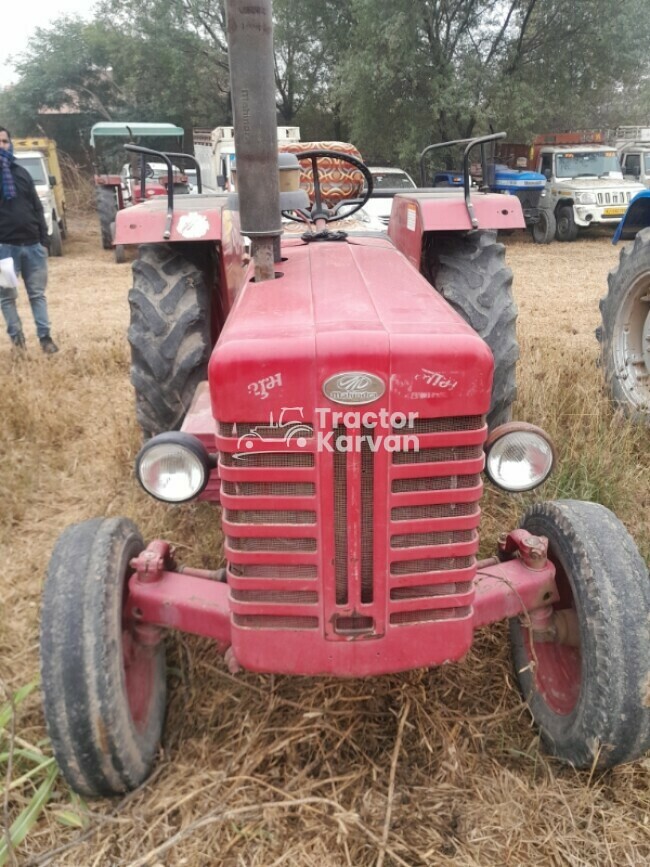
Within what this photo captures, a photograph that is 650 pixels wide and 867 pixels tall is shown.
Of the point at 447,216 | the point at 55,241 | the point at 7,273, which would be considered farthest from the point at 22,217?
the point at 55,241

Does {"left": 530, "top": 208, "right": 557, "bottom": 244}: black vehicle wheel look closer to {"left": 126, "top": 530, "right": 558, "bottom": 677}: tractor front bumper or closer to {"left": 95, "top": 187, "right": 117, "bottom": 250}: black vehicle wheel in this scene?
{"left": 95, "top": 187, "right": 117, "bottom": 250}: black vehicle wheel

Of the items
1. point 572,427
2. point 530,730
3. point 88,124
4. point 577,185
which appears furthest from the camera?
point 88,124

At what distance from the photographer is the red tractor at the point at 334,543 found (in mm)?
1685

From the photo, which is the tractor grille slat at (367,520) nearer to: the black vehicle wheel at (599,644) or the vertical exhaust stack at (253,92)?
the black vehicle wheel at (599,644)

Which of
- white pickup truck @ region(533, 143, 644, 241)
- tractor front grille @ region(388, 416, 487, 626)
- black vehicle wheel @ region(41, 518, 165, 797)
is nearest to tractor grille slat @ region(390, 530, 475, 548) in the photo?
tractor front grille @ region(388, 416, 487, 626)

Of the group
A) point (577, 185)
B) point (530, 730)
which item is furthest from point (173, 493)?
point (577, 185)

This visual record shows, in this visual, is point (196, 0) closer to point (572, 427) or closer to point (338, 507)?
point (572, 427)

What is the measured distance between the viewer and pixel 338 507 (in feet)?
5.80

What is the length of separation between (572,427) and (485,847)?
7.94 feet

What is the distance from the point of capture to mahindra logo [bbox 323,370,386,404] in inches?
64.7

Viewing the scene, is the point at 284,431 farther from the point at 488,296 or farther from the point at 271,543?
the point at 488,296

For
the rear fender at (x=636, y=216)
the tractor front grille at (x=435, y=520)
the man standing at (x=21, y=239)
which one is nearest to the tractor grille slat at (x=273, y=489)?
the tractor front grille at (x=435, y=520)

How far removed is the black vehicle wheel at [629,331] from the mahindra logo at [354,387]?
9.14 feet

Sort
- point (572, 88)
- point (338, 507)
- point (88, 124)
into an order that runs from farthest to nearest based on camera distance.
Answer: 1. point (88, 124)
2. point (572, 88)
3. point (338, 507)
